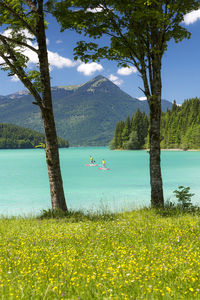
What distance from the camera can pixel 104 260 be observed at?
451 centimetres

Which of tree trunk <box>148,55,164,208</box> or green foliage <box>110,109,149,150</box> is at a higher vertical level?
green foliage <box>110,109,149,150</box>

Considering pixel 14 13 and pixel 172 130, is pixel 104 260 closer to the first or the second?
pixel 14 13

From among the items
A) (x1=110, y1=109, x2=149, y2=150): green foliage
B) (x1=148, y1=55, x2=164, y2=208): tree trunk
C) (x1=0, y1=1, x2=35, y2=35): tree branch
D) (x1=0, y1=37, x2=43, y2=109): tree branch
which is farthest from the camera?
(x1=110, y1=109, x2=149, y2=150): green foliage

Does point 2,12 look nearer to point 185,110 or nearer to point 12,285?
point 12,285

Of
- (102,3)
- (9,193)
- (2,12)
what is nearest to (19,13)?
(2,12)

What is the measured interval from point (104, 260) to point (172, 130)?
4985 inches

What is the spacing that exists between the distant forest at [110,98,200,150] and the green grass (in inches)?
4401

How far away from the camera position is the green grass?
134 inches

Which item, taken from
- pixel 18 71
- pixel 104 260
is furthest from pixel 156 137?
pixel 104 260

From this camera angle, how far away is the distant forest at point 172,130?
117688 mm

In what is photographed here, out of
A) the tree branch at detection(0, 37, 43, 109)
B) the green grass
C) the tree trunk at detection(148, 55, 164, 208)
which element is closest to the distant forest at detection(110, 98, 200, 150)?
the tree trunk at detection(148, 55, 164, 208)

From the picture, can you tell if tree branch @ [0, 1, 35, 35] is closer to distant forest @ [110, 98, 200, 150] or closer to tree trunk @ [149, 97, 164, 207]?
tree trunk @ [149, 97, 164, 207]

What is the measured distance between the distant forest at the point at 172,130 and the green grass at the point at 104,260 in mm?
111773

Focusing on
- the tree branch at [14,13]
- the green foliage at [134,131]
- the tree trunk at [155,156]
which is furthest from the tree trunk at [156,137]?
the green foliage at [134,131]
